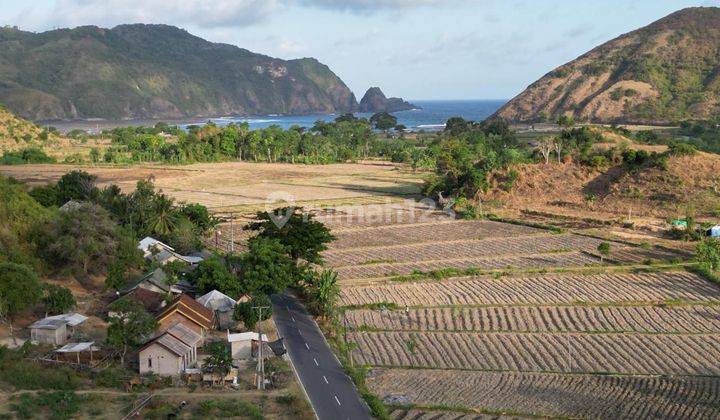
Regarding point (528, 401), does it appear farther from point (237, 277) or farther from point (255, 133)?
point (255, 133)

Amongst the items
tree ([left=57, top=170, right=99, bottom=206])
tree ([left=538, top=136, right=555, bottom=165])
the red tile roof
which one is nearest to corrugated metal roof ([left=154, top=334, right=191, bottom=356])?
the red tile roof

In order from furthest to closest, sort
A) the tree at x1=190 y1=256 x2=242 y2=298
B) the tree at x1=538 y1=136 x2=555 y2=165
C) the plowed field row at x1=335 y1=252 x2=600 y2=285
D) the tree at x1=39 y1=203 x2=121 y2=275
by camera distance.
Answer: the tree at x1=538 y1=136 x2=555 y2=165 → the plowed field row at x1=335 y1=252 x2=600 y2=285 → the tree at x1=39 y1=203 x2=121 y2=275 → the tree at x1=190 y1=256 x2=242 y2=298

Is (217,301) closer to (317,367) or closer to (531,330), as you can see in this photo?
(317,367)

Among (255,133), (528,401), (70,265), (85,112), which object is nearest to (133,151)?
(255,133)

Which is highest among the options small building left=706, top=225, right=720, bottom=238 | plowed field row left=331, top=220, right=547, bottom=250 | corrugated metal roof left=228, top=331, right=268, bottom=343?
small building left=706, top=225, right=720, bottom=238

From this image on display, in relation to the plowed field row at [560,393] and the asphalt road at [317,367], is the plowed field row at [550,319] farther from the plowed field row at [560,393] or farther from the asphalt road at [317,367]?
the plowed field row at [560,393]

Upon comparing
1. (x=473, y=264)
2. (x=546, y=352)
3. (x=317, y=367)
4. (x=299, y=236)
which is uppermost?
(x=299, y=236)

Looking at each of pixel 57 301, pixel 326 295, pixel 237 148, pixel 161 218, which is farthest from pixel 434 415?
pixel 237 148

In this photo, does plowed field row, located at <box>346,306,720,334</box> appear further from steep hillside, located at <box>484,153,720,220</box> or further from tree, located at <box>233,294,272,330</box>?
steep hillside, located at <box>484,153,720,220</box>
